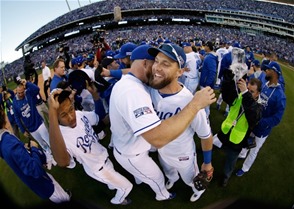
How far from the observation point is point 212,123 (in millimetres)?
5746

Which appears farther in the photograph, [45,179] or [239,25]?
[239,25]

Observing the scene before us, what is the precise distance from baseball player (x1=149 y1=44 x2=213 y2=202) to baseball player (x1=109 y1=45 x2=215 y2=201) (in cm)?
17

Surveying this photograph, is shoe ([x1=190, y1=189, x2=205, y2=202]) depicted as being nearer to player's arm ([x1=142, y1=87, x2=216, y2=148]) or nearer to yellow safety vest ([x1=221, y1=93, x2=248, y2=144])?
yellow safety vest ([x1=221, y1=93, x2=248, y2=144])

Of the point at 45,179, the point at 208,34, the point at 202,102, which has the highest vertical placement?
the point at 202,102

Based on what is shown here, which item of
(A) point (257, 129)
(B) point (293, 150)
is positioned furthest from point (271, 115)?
(B) point (293, 150)

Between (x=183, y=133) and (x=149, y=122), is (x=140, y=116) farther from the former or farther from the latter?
(x=183, y=133)

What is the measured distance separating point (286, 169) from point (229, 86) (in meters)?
2.62

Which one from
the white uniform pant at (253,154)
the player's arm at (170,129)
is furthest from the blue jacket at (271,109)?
the player's arm at (170,129)

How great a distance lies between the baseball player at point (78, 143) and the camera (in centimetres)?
189

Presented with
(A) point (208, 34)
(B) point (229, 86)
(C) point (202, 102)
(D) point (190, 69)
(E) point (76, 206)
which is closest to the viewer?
(E) point (76, 206)

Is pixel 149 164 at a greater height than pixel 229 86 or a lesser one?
lesser

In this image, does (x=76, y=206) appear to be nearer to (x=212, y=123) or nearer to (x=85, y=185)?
(x=85, y=185)

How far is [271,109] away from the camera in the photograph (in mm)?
3479

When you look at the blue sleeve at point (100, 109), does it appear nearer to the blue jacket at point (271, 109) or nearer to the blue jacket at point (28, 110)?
the blue jacket at point (28, 110)
